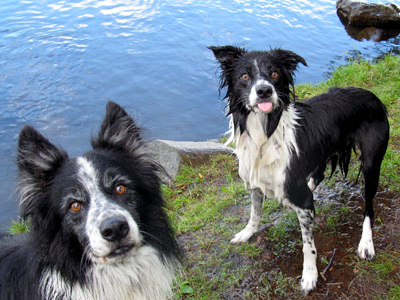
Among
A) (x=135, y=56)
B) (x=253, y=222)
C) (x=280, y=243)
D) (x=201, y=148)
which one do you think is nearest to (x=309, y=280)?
(x=280, y=243)

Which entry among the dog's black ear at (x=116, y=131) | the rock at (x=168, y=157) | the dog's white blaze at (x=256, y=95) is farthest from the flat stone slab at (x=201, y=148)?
the dog's black ear at (x=116, y=131)

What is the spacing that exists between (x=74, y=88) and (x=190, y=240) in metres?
5.10

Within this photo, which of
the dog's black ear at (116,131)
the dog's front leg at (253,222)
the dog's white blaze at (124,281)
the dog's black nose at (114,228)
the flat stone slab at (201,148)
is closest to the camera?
the dog's black nose at (114,228)

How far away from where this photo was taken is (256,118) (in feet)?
10.4

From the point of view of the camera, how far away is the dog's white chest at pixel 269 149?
3.18 meters

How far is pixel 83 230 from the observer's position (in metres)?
2.30

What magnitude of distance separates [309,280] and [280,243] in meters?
0.56

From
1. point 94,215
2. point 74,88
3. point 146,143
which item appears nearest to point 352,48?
point 74,88

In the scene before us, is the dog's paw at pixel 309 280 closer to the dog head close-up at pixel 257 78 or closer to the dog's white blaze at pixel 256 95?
the dog head close-up at pixel 257 78

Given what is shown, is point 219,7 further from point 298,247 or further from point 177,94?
point 298,247

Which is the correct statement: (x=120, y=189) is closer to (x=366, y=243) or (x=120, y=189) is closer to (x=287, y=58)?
(x=287, y=58)

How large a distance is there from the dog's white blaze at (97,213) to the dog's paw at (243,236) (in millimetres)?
1777

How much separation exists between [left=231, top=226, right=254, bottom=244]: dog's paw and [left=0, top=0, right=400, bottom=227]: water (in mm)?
2529

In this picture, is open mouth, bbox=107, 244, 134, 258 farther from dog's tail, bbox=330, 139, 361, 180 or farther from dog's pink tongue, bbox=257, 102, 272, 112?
dog's tail, bbox=330, 139, 361, 180
